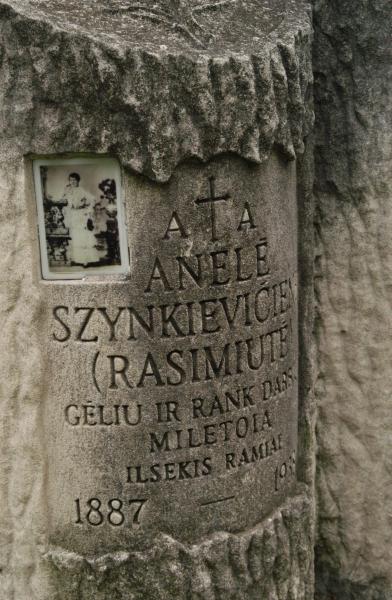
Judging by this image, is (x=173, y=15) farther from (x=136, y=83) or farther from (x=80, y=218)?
(x=80, y=218)

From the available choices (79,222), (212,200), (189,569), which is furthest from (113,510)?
(212,200)

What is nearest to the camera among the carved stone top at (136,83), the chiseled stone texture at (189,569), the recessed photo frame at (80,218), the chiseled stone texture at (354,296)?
the carved stone top at (136,83)

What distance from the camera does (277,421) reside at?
3.86m

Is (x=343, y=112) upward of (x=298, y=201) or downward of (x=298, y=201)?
upward

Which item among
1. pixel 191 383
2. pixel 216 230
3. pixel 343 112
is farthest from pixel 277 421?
pixel 343 112

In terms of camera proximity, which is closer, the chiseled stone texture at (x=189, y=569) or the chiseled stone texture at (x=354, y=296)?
the chiseled stone texture at (x=189, y=569)

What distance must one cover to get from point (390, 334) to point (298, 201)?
30.4 inches

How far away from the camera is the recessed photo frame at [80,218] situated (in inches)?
136

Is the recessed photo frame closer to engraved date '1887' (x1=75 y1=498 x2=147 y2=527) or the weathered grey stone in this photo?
the weathered grey stone

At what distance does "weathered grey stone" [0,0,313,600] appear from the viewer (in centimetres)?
333

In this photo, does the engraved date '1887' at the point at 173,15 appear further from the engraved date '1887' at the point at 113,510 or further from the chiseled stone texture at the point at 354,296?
the engraved date '1887' at the point at 113,510

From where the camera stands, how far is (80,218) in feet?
11.5

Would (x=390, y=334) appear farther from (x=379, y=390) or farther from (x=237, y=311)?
(x=237, y=311)

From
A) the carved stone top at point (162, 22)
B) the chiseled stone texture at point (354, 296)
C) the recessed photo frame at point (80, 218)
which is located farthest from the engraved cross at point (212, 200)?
the chiseled stone texture at point (354, 296)
